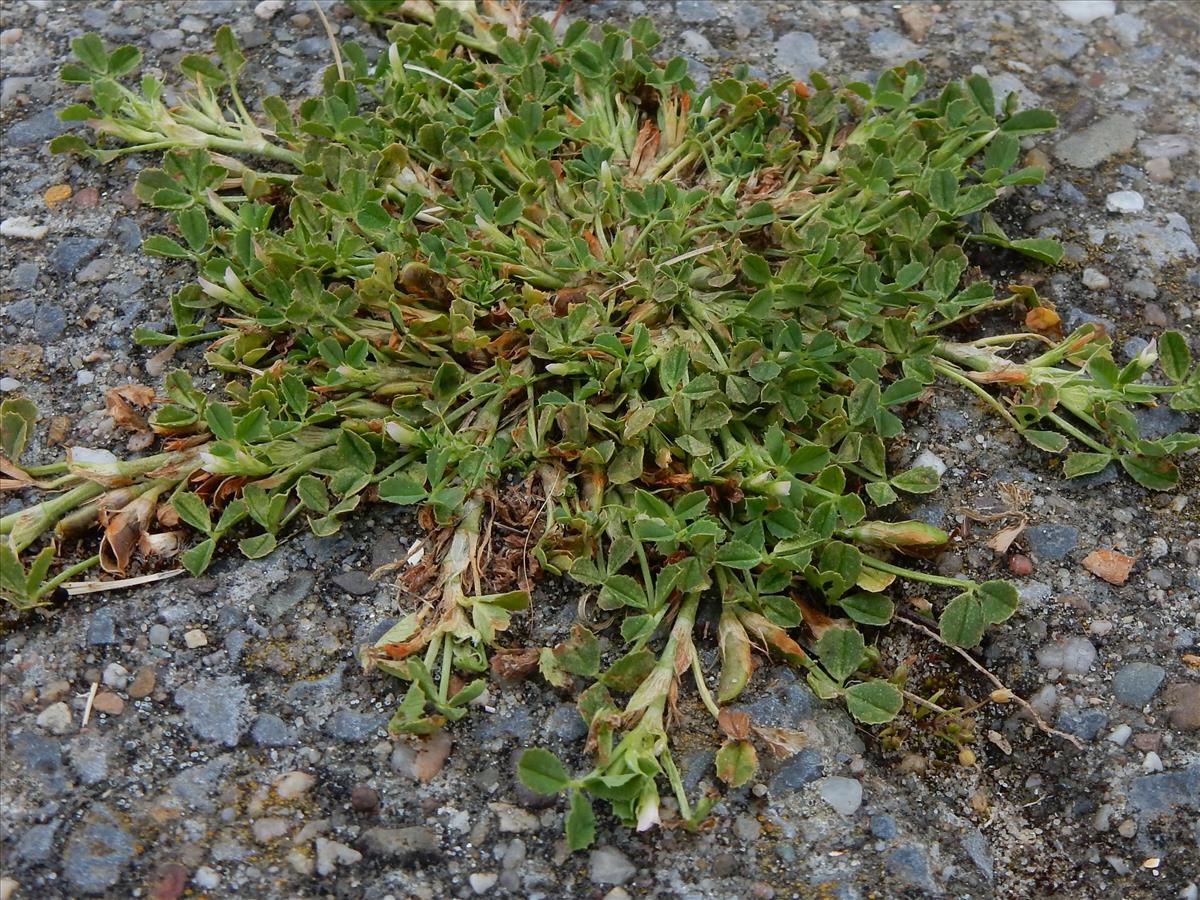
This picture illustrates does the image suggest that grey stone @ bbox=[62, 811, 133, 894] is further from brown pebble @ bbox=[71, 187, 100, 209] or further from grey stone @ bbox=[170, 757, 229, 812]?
brown pebble @ bbox=[71, 187, 100, 209]

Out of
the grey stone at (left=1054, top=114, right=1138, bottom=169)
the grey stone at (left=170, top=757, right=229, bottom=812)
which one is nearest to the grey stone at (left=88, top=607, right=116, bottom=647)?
the grey stone at (left=170, top=757, right=229, bottom=812)

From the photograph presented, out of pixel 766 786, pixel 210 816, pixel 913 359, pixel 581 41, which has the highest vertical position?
pixel 581 41

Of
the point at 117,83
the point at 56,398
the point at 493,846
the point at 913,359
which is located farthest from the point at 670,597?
the point at 117,83

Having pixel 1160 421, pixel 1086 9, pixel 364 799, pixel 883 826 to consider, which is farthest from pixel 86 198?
pixel 1086 9

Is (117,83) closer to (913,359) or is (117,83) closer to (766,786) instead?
(913,359)

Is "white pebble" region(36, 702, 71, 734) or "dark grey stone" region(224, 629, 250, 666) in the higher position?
"white pebble" region(36, 702, 71, 734)

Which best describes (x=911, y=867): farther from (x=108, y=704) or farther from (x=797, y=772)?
(x=108, y=704)
